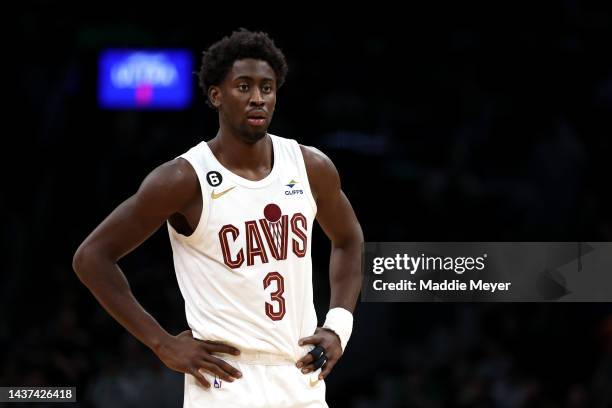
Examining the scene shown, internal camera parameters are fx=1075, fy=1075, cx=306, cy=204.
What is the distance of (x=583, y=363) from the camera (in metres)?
7.84

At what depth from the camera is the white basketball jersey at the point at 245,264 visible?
400 cm

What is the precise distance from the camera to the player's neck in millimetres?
4168

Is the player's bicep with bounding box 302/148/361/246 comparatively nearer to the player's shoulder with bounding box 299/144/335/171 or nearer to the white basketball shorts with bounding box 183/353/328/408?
the player's shoulder with bounding box 299/144/335/171

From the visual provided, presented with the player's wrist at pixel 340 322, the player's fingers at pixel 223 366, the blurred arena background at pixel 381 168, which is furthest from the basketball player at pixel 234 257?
the blurred arena background at pixel 381 168

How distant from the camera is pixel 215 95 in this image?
14.0ft

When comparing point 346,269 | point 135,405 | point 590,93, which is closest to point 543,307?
point 590,93

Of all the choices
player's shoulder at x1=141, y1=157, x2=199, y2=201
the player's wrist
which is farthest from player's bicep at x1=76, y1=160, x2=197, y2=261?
the player's wrist

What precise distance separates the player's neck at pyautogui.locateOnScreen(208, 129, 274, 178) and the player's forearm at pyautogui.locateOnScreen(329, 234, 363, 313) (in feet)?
1.89

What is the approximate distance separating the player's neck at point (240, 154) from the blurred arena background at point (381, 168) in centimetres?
367

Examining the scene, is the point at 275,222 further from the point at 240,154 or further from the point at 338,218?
the point at 338,218

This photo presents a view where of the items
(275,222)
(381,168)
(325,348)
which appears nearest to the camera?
(275,222)

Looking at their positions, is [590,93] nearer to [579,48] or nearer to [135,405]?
[579,48]

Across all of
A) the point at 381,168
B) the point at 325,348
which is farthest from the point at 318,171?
the point at 381,168

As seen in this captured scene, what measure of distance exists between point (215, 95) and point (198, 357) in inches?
40.8
